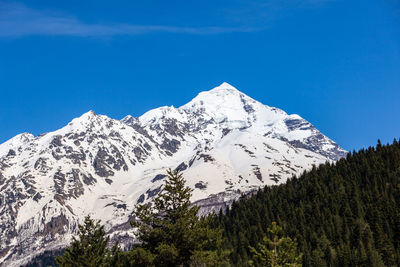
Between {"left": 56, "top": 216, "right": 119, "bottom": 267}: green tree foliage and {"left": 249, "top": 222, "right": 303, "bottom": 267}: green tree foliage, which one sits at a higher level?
{"left": 56, "top": 216, "right": 119, "bottom": 267}: green tree foliage

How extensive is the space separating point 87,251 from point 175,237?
13.3 meters

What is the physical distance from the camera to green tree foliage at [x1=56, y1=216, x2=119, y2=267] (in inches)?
2085

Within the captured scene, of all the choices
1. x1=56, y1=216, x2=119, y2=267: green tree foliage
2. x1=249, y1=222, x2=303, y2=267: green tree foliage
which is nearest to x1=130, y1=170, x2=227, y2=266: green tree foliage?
x1=249, y1=222, x2=303, y2=267: green tree foliage

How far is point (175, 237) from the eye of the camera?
4659 cm

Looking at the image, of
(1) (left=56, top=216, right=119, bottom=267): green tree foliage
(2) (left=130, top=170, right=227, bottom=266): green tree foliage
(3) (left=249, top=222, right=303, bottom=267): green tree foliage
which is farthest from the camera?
(1) (left=56, top=216, right=119, bottom=267): green tree foliage

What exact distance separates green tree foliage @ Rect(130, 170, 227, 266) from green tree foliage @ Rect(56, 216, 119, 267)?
8.27 meters

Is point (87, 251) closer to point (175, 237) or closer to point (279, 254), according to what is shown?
point (175, 237)

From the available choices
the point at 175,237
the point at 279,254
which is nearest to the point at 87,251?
the point at 175,237

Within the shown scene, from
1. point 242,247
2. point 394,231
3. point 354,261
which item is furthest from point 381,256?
point 242,247

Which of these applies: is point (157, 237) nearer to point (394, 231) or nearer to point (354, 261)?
point (354, 261)

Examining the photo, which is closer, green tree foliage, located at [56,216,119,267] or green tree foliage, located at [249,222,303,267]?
green tree foliage, located at [249,222,303,267]

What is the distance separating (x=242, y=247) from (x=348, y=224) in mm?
46040

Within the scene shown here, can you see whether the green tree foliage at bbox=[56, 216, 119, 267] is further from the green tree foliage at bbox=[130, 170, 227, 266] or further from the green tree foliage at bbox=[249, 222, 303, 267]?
the green tree foliage at bbox=[249, 222, 303, 267]

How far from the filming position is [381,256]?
525 ft
